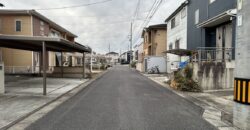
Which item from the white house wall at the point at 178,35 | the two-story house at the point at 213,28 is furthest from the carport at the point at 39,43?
the white house wall at the point at 178,35

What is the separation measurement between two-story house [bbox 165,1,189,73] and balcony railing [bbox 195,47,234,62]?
220 inches

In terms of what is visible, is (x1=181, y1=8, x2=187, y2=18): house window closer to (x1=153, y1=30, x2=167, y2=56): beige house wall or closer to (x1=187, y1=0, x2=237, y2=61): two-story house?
(x1=187, y1=0, x2=237, y2=61): two-story house

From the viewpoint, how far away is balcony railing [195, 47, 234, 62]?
13.2m

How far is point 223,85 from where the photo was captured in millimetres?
12727

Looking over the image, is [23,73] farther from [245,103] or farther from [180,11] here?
[245,103]

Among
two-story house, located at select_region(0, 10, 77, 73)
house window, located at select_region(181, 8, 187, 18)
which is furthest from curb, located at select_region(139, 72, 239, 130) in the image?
two-story house, located at select_region(0, 10, 77, 73)

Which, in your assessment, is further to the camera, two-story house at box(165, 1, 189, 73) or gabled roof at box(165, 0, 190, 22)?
two-story house at box(165, 1, 189, 73)

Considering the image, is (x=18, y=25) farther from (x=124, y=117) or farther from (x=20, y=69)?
(x=124, y=117)

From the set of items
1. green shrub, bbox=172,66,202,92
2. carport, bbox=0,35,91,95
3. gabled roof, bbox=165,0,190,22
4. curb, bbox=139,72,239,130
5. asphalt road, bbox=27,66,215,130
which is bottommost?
curb, bbox=139,72,239,130

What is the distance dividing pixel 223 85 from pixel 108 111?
792cm

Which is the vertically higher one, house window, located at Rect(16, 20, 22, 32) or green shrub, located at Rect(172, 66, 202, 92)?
house window, located at Rect(16, 20, 22, 32)

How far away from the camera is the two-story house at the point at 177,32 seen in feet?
72.6

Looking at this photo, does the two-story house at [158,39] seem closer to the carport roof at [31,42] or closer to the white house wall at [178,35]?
the white house wall at [178,35]

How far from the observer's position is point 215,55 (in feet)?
48.7
